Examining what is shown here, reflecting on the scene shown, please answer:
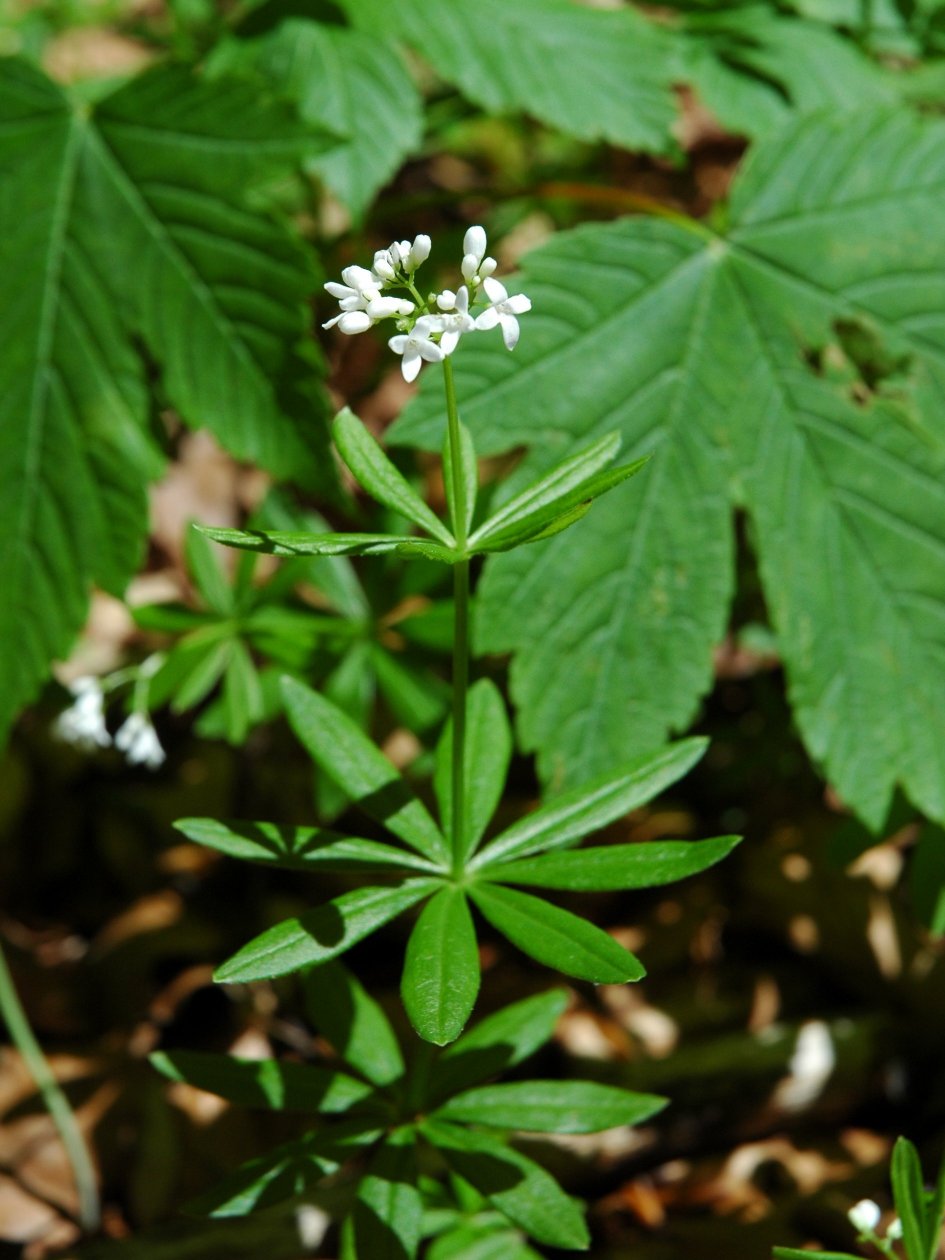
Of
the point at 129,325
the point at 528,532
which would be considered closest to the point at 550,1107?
the point at 528,532

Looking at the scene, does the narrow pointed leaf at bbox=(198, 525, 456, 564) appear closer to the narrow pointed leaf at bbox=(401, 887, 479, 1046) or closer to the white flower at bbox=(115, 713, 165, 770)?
the narrow pointed leaf at bbox=(401, 887, 479, 1046)

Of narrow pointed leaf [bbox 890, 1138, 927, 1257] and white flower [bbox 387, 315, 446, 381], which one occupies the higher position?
white flower [bbox 387, 315, 446, 381]

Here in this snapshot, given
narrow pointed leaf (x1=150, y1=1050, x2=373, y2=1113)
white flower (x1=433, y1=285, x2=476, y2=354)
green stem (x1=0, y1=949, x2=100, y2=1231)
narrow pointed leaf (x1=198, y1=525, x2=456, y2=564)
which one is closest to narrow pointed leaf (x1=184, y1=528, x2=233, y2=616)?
green stem (x1=0, y1=949, x2=100, y2=1231)

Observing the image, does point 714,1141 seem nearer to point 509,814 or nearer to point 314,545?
point 509,814

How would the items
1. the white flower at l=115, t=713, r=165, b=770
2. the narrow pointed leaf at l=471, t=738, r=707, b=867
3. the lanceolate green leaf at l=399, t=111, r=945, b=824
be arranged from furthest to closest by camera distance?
the white flower at l=115, t=713, r=165, b=770 < the lanceolate green leaf at l=399, t=111, r=945, b=824 < the narrow pointed leaf at l=471, t=738, r=707, b=867

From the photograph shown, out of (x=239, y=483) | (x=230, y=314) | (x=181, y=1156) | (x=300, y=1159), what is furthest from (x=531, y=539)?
(x=239, y=483)

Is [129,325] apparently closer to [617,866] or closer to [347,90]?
[347,90]

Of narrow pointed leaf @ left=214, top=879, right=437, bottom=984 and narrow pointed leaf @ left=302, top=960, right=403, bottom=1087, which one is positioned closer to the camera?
narrow pointed leaf @ left=214, top=879, right=437, bottom=984
